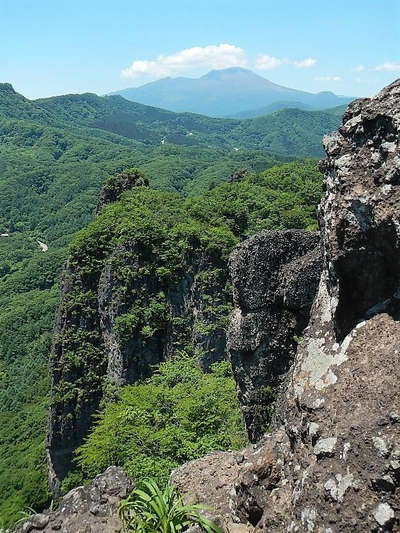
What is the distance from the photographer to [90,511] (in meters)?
9.02

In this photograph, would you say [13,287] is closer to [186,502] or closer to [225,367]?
[225,367]

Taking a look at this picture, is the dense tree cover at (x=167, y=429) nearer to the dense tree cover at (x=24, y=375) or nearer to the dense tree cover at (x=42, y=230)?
the dense tree cover at (x=42, y=230)

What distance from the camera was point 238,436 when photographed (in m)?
14.5

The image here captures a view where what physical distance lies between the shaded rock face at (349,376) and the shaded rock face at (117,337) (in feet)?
74.1

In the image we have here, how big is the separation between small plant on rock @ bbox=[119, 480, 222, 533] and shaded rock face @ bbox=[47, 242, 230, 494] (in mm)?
21399

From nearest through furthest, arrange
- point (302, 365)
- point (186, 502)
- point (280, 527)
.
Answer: point (280, 527)
point (302, 365)
point (186, 502)

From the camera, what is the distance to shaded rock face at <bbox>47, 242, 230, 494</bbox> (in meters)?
31.2

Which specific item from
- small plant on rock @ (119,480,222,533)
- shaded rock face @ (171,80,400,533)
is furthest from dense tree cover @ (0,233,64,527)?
shaded rock face @ (171,80,400,533)

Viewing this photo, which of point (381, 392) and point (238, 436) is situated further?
point (238, 436)

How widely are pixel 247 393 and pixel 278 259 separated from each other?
326 centimetres

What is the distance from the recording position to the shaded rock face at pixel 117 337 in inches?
1228

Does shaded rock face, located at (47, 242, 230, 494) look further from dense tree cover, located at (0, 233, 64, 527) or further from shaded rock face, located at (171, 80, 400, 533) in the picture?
shaded rock face, located at (171, 80, 400, 533)

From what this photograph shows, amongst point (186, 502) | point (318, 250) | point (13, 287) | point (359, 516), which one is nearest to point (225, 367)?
point (318, 250)

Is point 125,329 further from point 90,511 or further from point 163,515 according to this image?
point 163,515
